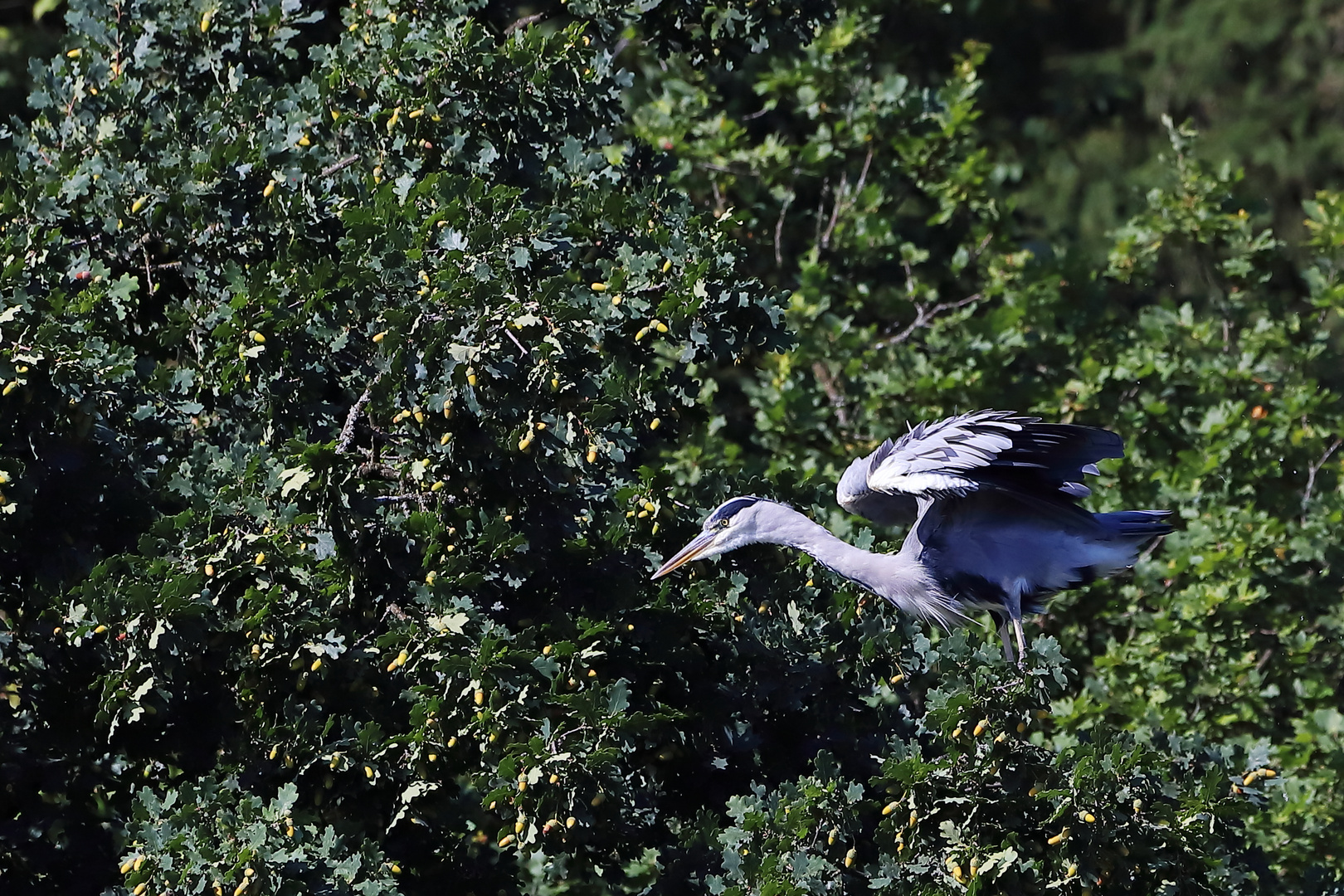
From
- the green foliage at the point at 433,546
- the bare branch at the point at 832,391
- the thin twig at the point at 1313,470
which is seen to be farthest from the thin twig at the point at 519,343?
the thin twig at the point at 1313,470

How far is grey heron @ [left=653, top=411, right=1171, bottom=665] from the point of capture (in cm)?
462

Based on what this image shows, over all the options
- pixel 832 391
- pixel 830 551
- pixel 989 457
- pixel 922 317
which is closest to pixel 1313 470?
pixel 922 317

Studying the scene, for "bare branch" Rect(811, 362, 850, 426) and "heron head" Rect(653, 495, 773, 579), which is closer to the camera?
"heron head" Rect(653, 495, 773, 579)

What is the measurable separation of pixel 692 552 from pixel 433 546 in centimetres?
82

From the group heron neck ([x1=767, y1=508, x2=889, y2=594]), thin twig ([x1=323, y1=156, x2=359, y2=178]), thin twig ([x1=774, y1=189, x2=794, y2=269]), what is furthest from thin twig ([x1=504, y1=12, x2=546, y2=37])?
thin twig ([x1=774, y1=189, x2=794, y2=269])

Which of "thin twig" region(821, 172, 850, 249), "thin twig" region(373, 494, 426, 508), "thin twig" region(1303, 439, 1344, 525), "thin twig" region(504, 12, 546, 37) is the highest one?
"thin twig" region(504, 12, 546, 37)

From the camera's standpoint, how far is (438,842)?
15.8ft

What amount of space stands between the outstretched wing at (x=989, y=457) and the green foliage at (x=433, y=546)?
17.4 inches

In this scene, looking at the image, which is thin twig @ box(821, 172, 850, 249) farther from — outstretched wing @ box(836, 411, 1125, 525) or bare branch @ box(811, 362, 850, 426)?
outstretched wing @ box(836, 411, 1125, 525)

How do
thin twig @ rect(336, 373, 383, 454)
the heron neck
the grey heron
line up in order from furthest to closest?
the heron neck < the grey heron < thin twig @ rect(336, 373, 383, 454)

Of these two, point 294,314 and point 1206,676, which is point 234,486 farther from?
point 1206,676

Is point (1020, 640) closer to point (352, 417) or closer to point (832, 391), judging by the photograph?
point (352, 417)

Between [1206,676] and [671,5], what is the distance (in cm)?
329

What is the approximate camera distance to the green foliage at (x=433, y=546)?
4.32 meters
